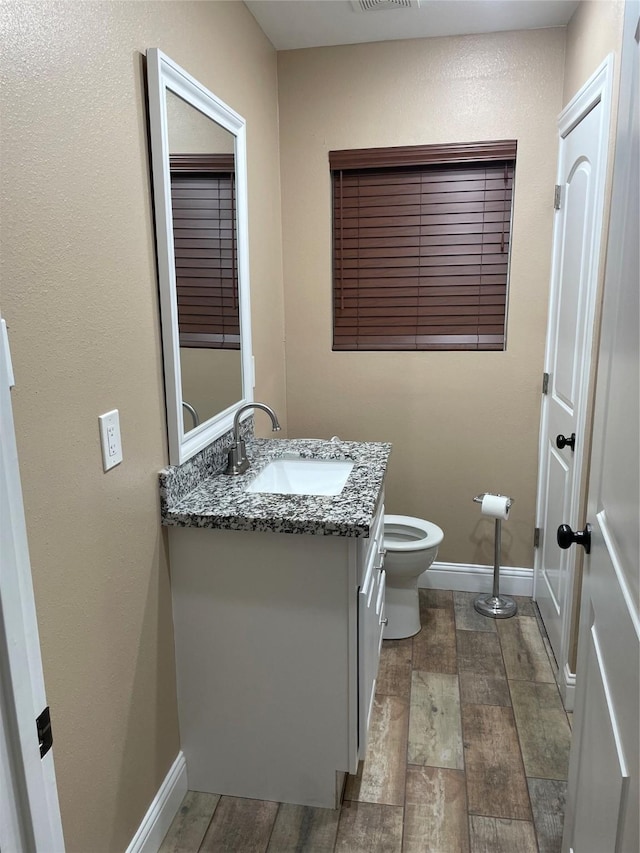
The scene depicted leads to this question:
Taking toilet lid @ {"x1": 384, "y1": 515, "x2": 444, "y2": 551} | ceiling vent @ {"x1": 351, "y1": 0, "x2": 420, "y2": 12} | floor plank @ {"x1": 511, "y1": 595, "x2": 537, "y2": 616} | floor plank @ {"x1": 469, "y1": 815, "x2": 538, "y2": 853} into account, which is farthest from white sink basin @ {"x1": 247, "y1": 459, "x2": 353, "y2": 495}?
ceiling vent @ {"x1": 351, "y1": 0, "x2": 420, "y2": 12}

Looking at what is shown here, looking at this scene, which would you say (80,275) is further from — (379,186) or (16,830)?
(379,186)

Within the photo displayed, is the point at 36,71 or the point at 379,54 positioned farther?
the point at 379,54

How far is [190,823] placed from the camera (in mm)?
1778

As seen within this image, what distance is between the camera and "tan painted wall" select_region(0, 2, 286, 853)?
1.11 m

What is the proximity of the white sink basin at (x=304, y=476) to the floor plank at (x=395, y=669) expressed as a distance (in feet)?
2.80

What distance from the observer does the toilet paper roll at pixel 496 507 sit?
9.14ft

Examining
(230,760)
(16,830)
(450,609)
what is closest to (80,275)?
(16,830)

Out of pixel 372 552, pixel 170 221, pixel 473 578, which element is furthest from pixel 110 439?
pixel 473 578

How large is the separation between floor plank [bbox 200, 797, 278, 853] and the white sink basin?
3.15 feet

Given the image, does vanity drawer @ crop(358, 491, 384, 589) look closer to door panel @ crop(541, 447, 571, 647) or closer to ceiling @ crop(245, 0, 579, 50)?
door panel @ crop(541, 447, 571, 647)

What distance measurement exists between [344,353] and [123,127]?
1732mm

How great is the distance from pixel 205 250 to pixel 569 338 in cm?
146

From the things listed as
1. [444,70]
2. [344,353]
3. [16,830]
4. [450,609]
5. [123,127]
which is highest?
[444,70]

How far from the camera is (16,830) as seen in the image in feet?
2.48
